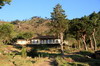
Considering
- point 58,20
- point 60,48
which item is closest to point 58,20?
point 58,20

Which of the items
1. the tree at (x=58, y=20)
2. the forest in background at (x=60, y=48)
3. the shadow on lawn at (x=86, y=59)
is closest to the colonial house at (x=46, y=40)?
the forest in background at (x=60, y=48)

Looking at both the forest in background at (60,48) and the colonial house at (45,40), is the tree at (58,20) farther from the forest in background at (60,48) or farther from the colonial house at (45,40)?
the colonial house at (45,40)

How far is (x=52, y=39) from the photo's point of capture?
77.4 metres

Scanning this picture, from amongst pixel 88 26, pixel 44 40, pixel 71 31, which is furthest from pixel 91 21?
pixel 44 40

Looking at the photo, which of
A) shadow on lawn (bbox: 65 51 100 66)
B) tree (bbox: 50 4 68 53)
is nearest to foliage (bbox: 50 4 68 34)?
tree (bbox: 50 4 68 53)

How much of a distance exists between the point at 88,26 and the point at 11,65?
127 feet

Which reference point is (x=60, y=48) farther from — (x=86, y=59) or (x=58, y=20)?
(x=86, y=59)

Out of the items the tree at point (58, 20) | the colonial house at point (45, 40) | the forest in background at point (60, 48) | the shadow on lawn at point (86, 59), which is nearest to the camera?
the forest in background at point (60, 48)

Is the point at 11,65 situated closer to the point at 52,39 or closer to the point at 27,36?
the point at 52,39

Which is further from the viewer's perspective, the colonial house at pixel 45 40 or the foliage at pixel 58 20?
the colonial house at pixel 45 40

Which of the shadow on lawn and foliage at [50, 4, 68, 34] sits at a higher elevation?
foliage at [50, 4, 68, 34]

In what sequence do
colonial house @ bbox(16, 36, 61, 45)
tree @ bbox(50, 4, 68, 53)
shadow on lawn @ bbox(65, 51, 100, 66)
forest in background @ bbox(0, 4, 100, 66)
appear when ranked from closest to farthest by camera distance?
forest in background @ bbox(0, 4, 100, 66) < shadow on lawn @ bbox(65, 51, 100, 66) < tree @ bbox(50, 4, 68, 53) < colonial house @ bbox(16, 36, 61, 45)

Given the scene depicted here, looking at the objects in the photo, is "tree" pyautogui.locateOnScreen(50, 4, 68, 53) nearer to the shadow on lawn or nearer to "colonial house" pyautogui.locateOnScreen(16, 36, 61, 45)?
the shadow on lawn

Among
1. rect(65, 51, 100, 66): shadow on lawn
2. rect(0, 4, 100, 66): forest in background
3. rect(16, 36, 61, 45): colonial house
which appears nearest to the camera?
rect(0, 4, 100, 66): forest in background
